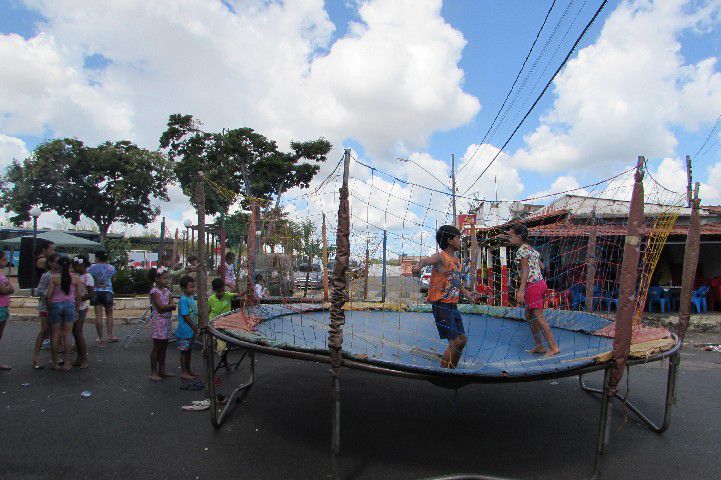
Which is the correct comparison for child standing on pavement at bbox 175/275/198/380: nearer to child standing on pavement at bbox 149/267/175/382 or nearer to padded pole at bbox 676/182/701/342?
child standing on pavement at bbox 149/267/175/382

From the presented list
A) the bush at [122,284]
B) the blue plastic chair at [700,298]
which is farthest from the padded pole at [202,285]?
the blue plastic chair at [700,298]

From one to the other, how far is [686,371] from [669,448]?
323 cm

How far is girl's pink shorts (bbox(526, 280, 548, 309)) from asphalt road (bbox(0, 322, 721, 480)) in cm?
107

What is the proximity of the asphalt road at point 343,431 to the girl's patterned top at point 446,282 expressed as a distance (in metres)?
1.15

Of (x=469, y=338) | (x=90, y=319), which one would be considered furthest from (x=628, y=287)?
(x=90, y=319)

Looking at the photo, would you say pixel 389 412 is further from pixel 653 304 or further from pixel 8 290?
pixel 653 304

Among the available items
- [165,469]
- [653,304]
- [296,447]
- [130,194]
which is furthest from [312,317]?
[130,194]

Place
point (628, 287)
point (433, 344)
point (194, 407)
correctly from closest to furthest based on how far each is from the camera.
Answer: point (628, 287) → point (194, 407) → point (433, 344)

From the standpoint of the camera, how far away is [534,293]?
14.1ft

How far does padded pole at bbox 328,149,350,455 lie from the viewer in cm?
285

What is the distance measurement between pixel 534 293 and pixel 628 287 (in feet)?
5.03

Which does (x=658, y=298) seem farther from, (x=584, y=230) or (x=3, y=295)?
(x=3, y=295)

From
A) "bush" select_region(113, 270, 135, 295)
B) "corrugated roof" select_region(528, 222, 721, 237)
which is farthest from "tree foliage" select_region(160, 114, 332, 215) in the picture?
"corrugated roof" select_region(528, 222, 721, 237)

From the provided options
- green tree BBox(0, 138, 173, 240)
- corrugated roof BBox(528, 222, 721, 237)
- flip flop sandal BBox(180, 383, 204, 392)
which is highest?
green tree BBox(0, 138, 173, 240)
